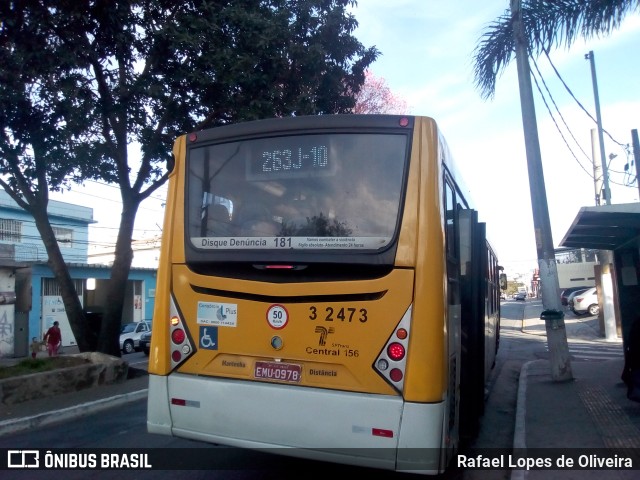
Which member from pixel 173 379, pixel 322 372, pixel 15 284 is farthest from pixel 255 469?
pixel 15 284

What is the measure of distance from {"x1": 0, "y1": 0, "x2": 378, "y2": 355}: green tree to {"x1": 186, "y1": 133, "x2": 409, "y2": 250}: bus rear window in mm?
5406

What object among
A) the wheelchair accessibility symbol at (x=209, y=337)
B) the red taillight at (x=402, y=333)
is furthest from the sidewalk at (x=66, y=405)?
the red taillight at (x=402, y=333)

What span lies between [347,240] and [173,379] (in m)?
1.93

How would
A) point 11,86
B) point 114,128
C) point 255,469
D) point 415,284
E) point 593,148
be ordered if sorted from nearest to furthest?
point 415,284 → point 255,469 → point 11,86 → point 114,128 → point 593,148

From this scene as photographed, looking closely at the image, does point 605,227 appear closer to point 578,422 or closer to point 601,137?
point 578,422

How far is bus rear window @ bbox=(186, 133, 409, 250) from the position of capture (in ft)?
15.9

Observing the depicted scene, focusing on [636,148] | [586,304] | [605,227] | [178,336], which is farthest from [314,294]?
[586,304]

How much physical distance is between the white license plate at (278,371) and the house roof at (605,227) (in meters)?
5.46

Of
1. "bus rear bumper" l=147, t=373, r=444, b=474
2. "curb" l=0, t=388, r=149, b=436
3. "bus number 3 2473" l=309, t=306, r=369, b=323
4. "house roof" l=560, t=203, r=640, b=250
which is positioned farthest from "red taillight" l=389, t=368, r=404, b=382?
"curb" l=0, t=388, r=149, b=436

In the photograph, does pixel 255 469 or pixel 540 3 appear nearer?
pixel 255 469

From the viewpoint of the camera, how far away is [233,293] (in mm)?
5102

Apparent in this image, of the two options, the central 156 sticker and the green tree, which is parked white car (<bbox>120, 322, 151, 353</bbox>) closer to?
the green tree

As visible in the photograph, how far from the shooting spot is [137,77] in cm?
1190

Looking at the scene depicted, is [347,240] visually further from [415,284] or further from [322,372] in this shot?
[322,372]
